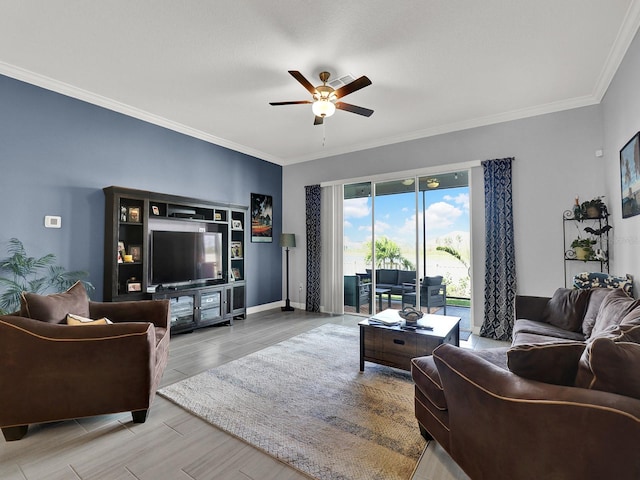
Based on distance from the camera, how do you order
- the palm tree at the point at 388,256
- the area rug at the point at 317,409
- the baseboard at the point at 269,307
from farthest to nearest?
1. the baseboard at the point at 269,307
2. the palm tree at the point at 388,256
3. the area rug at the point at 317,409

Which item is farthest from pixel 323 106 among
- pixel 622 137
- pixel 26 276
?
pixel 26 276

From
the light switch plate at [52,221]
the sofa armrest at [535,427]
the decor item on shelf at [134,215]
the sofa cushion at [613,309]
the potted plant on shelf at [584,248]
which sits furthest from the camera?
the decor item on shelf at [134,215]

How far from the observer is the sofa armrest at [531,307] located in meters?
3.20

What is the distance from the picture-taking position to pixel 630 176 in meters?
2.72

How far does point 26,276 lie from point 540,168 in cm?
619

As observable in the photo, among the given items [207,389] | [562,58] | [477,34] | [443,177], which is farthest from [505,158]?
[207,389]

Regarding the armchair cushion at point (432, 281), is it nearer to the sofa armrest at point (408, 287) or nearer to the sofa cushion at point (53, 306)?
the sofa armrest at point (408, 287)

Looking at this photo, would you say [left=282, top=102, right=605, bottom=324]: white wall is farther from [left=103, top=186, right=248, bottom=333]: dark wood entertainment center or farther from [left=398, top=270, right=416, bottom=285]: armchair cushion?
[left=103, top=186, right=248, bottom=333]: dark wood entertainment center

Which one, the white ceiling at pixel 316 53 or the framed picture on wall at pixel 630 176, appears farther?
the framed picture on wall at pixel 630 176

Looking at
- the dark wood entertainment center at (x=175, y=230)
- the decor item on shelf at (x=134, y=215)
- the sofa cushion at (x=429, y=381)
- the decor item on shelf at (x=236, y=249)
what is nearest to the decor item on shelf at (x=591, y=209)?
the sofa cushion at (x=429, y=381)

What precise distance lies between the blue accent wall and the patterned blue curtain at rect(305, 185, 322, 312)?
199cm

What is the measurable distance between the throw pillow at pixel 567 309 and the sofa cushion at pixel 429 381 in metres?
1.85

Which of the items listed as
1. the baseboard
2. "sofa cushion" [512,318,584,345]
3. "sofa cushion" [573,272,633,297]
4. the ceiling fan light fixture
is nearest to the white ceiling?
the ceiling fan light fixture

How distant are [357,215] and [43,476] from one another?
16.4 ft
